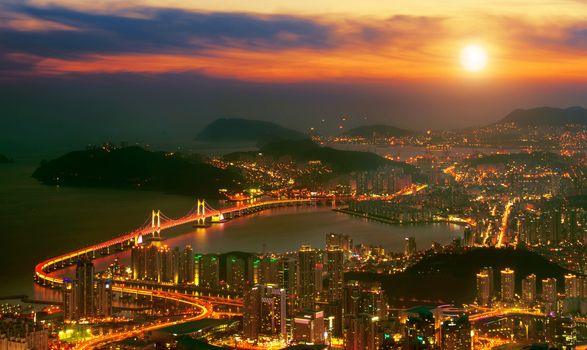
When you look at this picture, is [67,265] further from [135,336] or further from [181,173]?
[181,173]

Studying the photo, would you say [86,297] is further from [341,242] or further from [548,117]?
[548,117]

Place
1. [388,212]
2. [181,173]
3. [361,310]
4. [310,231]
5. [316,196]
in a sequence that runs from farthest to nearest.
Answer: [181,173], [316,196], [388,212], [310,231], [361,310]

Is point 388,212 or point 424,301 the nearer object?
point 424,301

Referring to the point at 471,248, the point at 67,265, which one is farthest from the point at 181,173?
the point at 471,248

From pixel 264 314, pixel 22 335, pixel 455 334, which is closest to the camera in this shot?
pixel 22 335

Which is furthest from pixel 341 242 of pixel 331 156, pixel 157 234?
pixel 331 156

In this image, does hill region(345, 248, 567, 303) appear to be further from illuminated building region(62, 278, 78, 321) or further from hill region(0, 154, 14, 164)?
hill region(0, 154, 14, 164)
